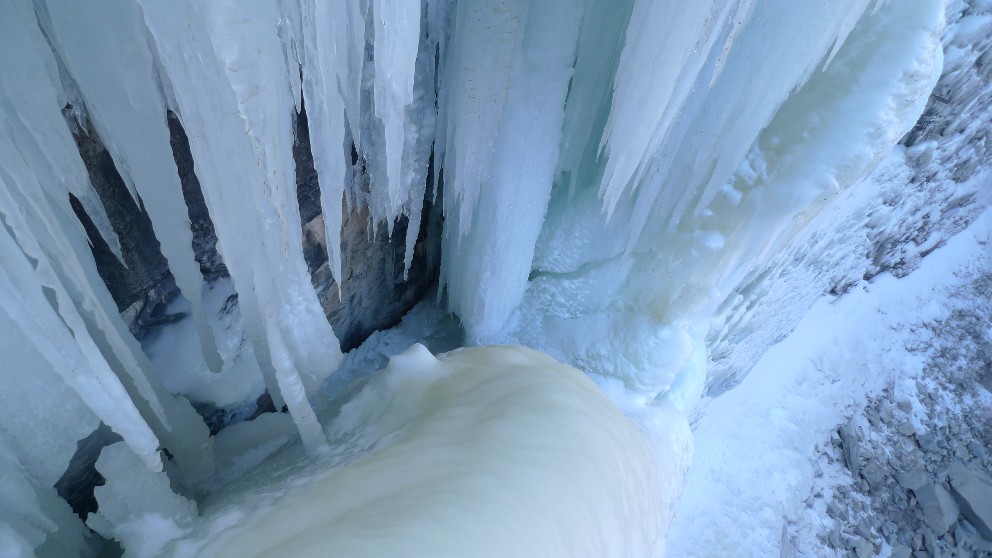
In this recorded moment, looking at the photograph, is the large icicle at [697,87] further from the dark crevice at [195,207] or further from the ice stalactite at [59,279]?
the ice stalactite at [59,279]

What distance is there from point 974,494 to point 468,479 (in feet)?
17.4

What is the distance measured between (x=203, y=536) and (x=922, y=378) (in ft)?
20.0

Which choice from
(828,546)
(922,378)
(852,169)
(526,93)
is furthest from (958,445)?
(526,93)

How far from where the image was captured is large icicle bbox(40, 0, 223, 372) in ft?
3.43

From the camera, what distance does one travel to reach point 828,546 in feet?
13.3

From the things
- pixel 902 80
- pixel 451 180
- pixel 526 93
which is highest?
pixel 902 80

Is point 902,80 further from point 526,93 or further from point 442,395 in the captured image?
point 442,395

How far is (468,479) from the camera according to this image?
45.6 inches

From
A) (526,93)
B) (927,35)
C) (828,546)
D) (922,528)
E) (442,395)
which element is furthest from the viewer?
(922,528)

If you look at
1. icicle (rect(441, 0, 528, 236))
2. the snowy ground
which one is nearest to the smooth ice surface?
icicle (rect(441, 0, 528, 236))

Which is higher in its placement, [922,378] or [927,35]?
[927,35]

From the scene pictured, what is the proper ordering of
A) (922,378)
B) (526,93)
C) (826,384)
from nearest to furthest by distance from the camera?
(526,93) → (826,384) → (922,378)

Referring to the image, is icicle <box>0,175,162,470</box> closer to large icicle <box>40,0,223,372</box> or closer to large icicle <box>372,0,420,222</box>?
large icicle <box>40,0,223,372</box>

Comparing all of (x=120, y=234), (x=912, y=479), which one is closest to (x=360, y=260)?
(x=120, y=234)
